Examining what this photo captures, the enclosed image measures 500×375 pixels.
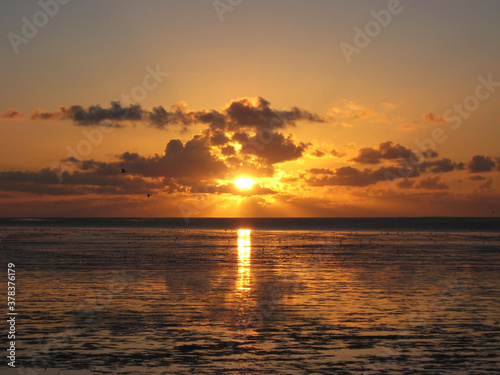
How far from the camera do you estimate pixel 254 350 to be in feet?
79.7

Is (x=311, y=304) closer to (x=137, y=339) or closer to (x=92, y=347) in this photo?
(x=137, y=339)

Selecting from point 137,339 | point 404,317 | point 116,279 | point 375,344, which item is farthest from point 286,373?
point 116,279

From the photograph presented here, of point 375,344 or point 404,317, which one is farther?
point 404,317

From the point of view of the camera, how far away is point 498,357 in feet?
75.7

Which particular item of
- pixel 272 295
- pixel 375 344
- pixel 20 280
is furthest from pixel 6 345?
pixel 20 280

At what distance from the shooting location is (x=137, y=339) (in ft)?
86.0

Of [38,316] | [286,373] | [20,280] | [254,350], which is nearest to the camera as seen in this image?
[286,373]

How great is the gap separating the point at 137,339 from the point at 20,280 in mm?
22985

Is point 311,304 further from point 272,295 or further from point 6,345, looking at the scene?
point 6,345

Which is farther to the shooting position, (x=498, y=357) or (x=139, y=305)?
(x=139, y=305)

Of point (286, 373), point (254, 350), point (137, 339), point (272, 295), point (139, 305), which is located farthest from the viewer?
point (272, 295)

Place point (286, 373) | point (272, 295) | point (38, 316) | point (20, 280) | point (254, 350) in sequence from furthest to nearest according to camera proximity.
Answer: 1. point (20, 280)
2. point (272, 295)
3. point (38, 316)
4. point (254, 350)
5. point (286, 373)

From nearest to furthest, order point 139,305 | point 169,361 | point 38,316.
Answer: point 169,361
point 38,316
point 139,305

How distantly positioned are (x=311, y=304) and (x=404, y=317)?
613cm
